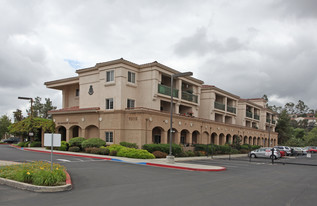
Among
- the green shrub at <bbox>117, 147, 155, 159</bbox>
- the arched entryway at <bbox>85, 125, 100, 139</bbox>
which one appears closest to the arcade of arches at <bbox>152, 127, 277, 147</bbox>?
the green shrub at <bbox>117, 147, 155, 159</bbox>

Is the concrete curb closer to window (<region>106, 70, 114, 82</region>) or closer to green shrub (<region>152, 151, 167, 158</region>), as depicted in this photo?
green shrub (<region>152, 151, 167, 158</region>)

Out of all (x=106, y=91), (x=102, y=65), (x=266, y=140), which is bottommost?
(x=266, y=140)

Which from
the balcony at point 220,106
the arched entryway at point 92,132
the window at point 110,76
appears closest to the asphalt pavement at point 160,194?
the window at point 110,76

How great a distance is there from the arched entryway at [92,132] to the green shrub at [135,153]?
757cm

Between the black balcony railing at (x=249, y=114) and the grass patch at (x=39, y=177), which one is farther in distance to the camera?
the black balcony railing at (x=249, y=114)

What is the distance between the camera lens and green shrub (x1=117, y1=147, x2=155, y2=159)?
84.6 feet

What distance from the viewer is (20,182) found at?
1090 cm

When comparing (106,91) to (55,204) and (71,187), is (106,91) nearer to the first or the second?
(71,187)

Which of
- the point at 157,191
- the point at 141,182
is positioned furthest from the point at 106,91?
the point at 157,191

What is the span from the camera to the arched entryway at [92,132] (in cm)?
3344

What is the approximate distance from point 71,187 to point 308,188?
10.8 metres

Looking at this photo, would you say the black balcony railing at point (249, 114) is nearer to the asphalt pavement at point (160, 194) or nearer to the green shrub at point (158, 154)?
the green shrub at point (158, 154)

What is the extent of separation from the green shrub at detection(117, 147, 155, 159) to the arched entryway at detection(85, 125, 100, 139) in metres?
7.57

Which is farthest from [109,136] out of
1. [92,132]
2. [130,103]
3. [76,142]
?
[130,103]
